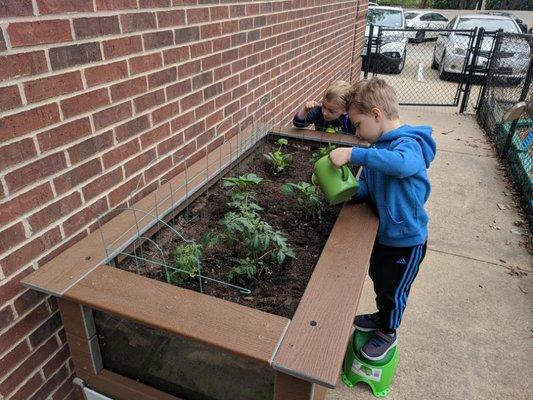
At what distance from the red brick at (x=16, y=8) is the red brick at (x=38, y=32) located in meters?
0.03

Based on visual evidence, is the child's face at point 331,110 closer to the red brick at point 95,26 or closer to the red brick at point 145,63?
the red brick at point 145,63

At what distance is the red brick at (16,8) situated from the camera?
1240 millimetres

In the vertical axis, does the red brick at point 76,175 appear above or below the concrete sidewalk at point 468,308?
above

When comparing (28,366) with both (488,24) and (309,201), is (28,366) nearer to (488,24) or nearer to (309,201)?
(309,201)

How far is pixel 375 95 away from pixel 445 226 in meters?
2.37

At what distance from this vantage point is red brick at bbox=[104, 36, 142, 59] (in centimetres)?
169

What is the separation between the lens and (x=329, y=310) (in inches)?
54.0

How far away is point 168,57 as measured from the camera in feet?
6.89

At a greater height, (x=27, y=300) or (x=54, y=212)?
(x=54, y=212)

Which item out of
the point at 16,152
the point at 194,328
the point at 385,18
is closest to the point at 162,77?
the point at 16,152

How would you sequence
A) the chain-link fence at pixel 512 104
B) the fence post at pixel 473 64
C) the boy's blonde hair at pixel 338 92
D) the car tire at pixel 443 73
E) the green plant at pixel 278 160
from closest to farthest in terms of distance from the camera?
the green plant at pixel 278 160 → the boy's blonde hair at pixel 338 92 → the chain-link fence at pixel 512 104 → the fence post at pixel 473 64 → the car tire at pixel 443 73

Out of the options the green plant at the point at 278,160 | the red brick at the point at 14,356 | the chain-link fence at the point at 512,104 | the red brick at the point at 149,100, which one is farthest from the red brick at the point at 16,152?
the chain-link fence at the point at 512,104

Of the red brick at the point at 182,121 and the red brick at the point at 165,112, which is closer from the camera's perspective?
the red brick at the point at 165,112

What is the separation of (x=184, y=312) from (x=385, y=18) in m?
12.4
